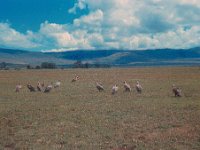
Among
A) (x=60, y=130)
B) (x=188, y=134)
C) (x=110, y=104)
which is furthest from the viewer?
(x=110, y=104)

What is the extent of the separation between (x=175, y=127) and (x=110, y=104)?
9.74 meters

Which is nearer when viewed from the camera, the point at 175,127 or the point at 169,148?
the point at 169,148

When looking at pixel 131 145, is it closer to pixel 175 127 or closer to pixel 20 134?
pixel 175 127

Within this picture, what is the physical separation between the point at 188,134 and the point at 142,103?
1123 centimetres

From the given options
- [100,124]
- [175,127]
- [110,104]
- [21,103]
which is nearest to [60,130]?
[100,124]

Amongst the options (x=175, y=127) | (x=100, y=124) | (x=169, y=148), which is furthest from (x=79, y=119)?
(x=169, y=148)

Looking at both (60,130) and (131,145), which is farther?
(60,130)

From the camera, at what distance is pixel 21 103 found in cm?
3069

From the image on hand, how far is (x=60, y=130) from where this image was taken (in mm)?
19141

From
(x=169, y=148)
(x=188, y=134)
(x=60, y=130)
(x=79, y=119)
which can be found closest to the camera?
(x=169, y=148)

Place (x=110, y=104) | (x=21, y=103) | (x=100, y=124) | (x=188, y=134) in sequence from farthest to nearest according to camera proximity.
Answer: (x=21, y=103) < (x=110, y=104) < (x=100, y=124) < (x=188, y=134)

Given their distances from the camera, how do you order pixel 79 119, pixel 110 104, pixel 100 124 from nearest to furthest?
pixel 100 124 → pixel 79 119 → pixel 110 104

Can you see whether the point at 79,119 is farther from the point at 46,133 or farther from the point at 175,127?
the point at 175,127

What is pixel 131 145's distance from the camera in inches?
632
